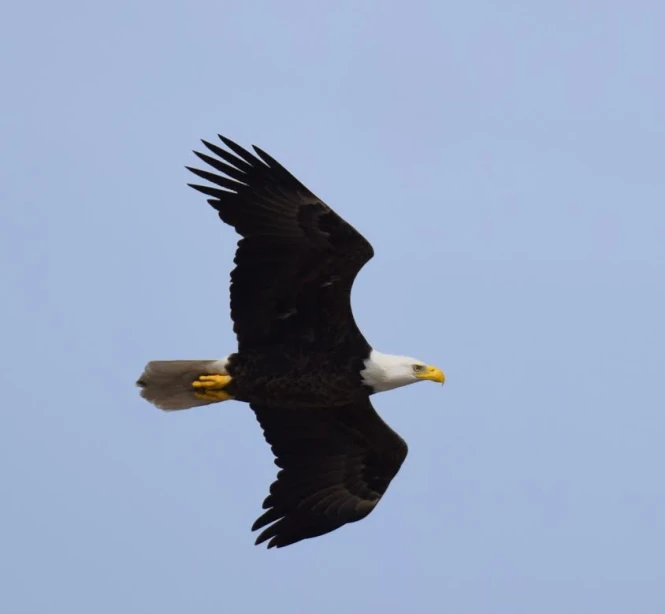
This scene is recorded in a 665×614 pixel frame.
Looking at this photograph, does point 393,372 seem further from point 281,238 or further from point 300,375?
point 281,238

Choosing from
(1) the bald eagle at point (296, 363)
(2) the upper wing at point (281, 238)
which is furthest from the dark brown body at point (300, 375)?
(2) the upper wing at point (281, 238)

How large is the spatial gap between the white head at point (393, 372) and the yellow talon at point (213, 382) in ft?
3.65

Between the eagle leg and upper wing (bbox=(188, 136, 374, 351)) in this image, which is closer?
upper wing (bbox=(188, 136, 374, 351))

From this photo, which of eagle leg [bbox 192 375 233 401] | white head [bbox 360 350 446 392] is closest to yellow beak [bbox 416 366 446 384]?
→ white head [bbox 360 350 446 392]

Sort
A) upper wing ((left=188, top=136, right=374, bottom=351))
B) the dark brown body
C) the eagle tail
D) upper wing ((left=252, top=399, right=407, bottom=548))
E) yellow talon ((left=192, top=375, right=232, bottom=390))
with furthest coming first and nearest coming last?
upper wing ((left=252, top=399, right=407, bottom=548))
the eagle tail
yellow talon ((left=192, top=375, right=232, bottom=390))
the dark brown body
upper wing ((left=188, top=136, right=374, bottom=351))

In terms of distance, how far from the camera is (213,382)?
1398 cm

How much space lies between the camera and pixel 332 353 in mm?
13750

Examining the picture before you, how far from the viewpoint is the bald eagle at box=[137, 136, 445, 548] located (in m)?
13.5

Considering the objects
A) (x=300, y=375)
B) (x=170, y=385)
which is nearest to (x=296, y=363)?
(x=300, y=375)

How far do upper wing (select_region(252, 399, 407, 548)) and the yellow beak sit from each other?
0.78m

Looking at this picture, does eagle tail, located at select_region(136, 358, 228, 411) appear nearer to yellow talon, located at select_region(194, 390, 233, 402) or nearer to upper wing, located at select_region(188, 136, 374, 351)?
yellow talon, located at select_region(194, 390, 233, 402)

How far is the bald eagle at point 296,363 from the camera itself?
13453 mm

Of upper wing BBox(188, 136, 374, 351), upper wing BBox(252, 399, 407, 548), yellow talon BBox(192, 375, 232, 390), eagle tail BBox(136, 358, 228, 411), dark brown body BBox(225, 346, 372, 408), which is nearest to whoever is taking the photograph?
upper wing BBox(188, 136, 374, 351)

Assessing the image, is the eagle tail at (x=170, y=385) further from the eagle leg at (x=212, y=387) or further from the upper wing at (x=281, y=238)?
the upper wing at (x=281, y=238)
